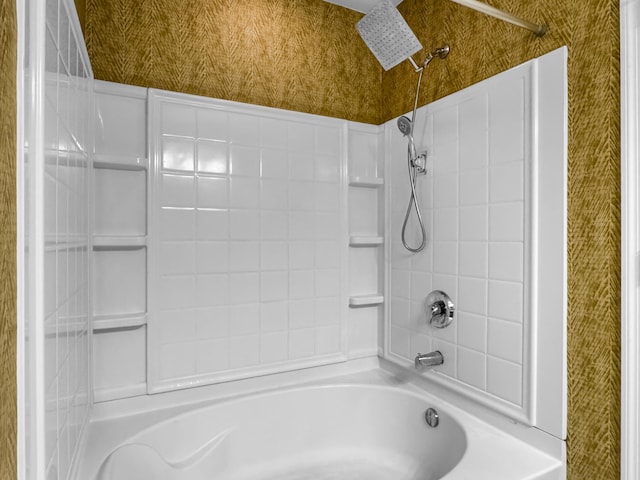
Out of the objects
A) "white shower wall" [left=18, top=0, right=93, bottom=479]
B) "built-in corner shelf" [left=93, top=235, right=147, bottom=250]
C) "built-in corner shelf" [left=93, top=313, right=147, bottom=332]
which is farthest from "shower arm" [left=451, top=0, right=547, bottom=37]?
"built-in corner shelf" [left=93, top=313, right=147, bottom=332]

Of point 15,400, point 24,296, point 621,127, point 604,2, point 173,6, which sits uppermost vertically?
point 173,6

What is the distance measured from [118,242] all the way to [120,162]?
0.30m

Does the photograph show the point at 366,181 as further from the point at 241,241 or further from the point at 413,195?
the point at 241,241

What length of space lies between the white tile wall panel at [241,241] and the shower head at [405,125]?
1.10 ft

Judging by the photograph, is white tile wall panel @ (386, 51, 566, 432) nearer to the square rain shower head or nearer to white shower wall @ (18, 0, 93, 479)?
the square rain shower head

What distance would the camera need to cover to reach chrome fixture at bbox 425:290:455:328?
1.62 meters

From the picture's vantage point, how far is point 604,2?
1.15 m

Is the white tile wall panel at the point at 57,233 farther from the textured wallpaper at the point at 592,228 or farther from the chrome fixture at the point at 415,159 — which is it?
the textured wallpaper at the point at 592,228

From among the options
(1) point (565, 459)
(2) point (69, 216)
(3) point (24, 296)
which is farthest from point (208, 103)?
(1) point (565, 459)

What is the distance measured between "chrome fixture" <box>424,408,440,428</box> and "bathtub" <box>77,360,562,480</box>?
1 cm

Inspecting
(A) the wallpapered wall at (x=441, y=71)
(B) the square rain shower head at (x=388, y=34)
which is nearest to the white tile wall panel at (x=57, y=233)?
(A) the wallpapered wall at (x=441, y=71)

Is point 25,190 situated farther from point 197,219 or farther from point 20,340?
point 197,219

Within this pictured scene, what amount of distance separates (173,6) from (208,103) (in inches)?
17.2

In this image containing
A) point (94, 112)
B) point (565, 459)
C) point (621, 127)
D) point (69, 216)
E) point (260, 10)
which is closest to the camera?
point (69, 216)
